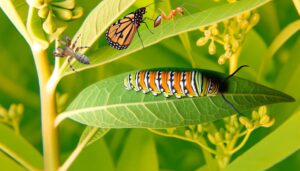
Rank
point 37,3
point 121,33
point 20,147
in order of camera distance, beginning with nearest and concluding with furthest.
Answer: point 37,3
point 121,33
point 20,147

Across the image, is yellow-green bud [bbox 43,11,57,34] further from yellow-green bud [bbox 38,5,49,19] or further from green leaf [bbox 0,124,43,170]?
green leaf [bbox 0,124,43,170]

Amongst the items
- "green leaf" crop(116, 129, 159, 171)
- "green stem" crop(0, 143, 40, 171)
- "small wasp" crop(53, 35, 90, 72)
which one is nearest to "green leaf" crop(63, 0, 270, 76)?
"small wasp" crop(53, 35, 90, 72)

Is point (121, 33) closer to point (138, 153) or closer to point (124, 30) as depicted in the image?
point (124, 30)

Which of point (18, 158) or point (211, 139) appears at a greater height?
point (18, 158)

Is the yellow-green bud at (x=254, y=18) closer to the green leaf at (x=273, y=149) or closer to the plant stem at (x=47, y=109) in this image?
the green leaf at (x=273, y=149)

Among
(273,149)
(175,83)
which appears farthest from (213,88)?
(273,149)

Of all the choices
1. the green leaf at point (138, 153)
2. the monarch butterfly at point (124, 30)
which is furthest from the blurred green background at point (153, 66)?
the monarch butterfly at point (124, 30)

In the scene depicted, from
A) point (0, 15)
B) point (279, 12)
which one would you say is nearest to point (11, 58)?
point (0, 15)

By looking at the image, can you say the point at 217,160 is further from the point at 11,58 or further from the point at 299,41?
the point at 11,58
